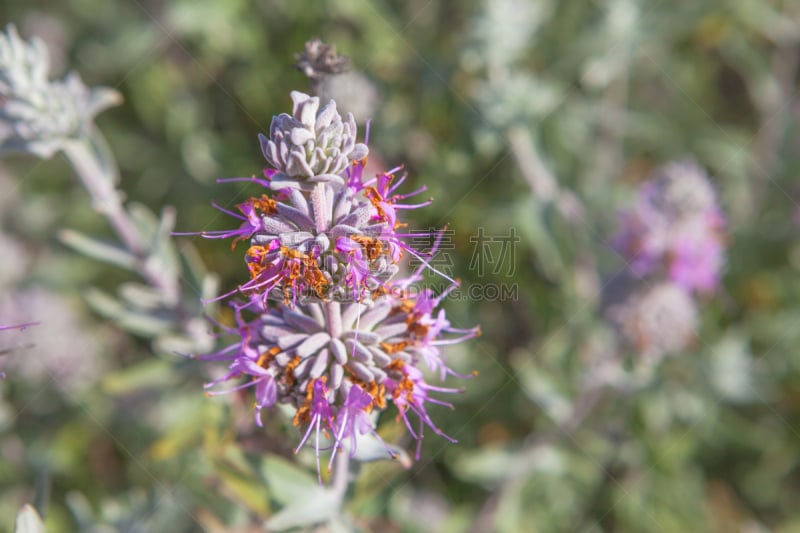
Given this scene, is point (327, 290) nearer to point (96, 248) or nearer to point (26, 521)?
point (26, 521)

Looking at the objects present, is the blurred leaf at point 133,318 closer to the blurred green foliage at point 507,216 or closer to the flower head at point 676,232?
the blurred green foliage at point 507,216

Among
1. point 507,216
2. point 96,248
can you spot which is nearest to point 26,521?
point 96,248

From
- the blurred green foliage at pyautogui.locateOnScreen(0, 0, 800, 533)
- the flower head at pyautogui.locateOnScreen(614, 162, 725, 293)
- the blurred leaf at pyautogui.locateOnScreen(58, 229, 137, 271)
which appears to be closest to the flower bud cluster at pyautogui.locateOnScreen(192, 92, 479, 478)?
the blurred leaf at pyautogui.locateOnScreen(58, 229, 137, 271)

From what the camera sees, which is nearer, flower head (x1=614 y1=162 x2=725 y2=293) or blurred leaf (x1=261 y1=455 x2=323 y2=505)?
blurred leaf (x1=261 y1=455 x2=323 y2=505)

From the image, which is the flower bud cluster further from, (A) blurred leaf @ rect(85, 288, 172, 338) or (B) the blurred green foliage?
(B) the blurred green foliage

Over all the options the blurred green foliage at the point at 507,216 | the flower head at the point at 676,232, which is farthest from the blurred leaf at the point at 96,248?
the flower head at the point at 676,232

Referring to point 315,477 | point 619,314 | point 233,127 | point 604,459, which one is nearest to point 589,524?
point 604,459
